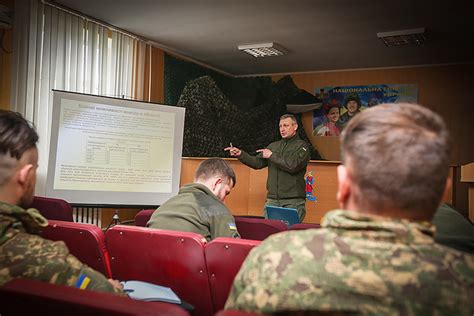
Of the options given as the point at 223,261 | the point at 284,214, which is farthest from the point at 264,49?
the point at 223,261

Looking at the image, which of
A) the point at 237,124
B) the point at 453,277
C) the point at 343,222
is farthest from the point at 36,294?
the point at 237,124

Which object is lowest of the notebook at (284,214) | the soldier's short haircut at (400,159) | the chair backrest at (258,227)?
the notebook at (284,214)

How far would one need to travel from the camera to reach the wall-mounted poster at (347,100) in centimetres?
696

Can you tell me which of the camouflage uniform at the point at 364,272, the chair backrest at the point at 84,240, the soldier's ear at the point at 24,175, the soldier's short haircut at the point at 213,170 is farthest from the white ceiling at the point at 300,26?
the camouflage uniform at the point at 364,272

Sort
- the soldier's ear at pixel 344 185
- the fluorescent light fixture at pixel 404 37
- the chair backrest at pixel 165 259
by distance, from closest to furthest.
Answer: the soldier's ear at pixel 344 185 → the chair backrest at pixel 165 259 → the fluorescent light fixture at pixel 404 37

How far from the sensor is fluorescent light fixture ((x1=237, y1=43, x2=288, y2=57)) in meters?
5.68

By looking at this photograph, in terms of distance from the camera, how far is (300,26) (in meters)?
4.88

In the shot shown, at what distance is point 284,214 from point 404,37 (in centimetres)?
293

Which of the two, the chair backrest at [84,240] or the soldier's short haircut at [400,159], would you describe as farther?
the chair backrest at [84,240]

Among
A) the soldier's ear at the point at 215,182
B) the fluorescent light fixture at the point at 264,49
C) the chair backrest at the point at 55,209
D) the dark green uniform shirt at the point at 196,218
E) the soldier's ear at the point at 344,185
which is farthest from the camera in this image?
the fluorescent light fixture at the point at 264,49

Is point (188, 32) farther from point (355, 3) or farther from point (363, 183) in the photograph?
point (363, 183)

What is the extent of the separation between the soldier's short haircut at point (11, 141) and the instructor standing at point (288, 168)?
2928 millimetres

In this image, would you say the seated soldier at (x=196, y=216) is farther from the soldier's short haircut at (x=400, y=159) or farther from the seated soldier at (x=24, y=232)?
the soldier's short haircut at (x=400, y=159)

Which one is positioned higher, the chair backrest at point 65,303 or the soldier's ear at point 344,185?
the soldier's ear at point 344,185
